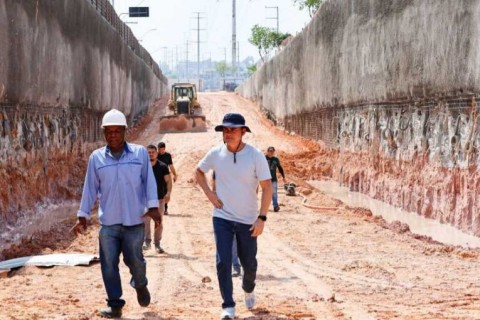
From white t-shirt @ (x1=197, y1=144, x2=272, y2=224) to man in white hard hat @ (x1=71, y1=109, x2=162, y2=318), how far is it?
0.64m

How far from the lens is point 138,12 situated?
191 ft

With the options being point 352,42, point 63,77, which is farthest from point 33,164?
point 352,42

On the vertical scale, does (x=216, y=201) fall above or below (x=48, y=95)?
below

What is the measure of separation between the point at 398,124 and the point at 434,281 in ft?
33.7

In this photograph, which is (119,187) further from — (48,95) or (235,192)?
(48,95)

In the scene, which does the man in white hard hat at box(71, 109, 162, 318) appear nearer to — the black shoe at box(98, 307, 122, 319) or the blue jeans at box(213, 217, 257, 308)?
the black shoe at box(98, 307, 122, 319)

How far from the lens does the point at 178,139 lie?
3912cm

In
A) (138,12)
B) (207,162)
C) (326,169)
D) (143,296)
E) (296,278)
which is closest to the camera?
(207,162)

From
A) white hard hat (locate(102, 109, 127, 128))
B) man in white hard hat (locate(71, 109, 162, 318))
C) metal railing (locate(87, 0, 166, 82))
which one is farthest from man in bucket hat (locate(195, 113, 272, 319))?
metal railing (locate(87, 0, 166, 82))

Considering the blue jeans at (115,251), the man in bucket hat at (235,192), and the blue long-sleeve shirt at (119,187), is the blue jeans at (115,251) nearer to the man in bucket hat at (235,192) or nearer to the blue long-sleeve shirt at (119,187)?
the blue long-sleeve shirt at (119,187)

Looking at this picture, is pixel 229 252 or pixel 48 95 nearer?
pixel 229 252

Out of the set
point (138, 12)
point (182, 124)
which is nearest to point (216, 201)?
point (182, 124)

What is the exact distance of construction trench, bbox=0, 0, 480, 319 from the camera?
359 inches

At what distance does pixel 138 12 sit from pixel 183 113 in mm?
13148
